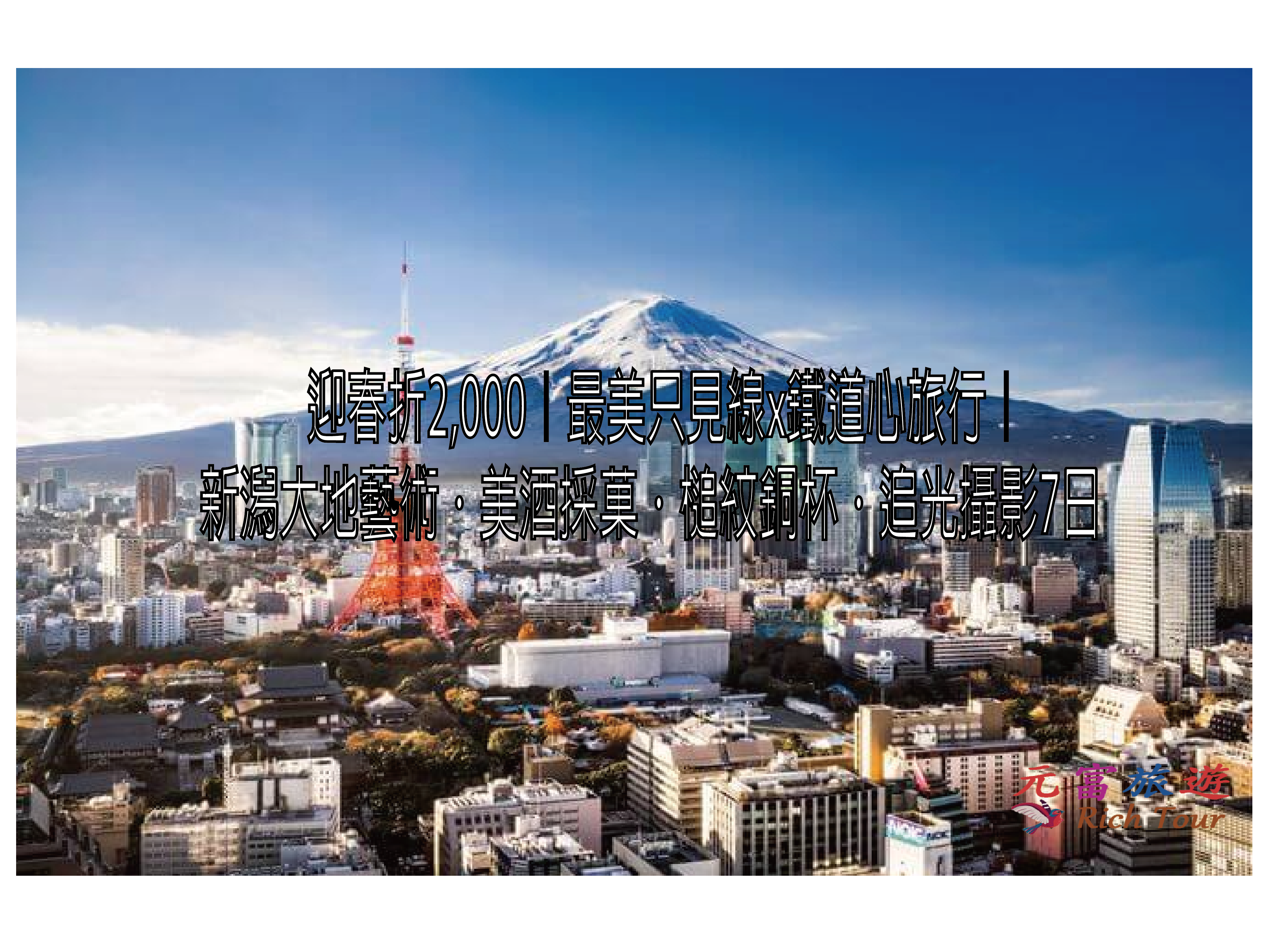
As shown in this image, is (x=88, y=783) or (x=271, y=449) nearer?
(x=88, y=783)

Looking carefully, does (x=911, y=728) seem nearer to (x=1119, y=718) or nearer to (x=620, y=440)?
(x=1119, y=718)

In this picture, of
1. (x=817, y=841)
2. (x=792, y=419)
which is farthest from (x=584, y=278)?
(x=817, y=841)

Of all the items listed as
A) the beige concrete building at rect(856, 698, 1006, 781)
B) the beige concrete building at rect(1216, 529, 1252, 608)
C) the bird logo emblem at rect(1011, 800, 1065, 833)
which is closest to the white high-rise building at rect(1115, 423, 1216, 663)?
the beige concrete building at rect(1216, 529, 1252, 608)

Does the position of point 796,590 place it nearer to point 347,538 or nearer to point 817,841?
point 817,841

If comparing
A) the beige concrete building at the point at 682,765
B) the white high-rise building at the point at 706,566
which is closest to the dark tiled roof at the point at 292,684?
the beige concrete building at the point at 682,765

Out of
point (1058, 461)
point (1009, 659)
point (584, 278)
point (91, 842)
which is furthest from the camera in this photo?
point (1009, 659)

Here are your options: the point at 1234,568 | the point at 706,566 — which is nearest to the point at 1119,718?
the point at 1234,568
